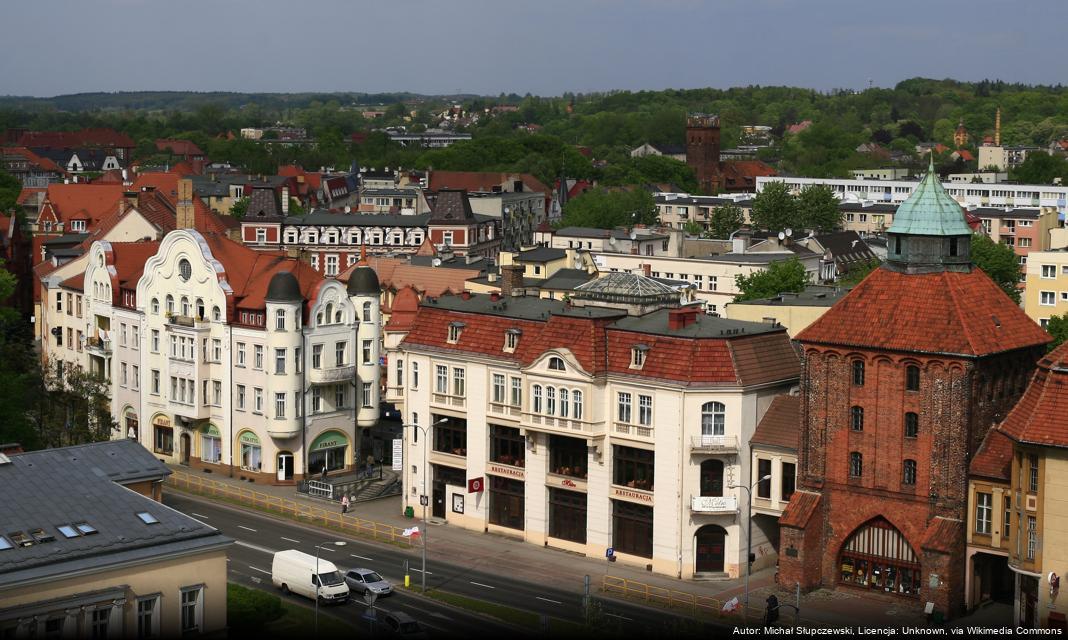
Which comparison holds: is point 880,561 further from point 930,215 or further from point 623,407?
point 930,215

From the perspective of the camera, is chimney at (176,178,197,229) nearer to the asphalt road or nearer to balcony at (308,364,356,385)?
balcony at (308,364,356,385)

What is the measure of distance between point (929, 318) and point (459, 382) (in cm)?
2787

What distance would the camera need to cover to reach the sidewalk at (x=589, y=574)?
7962 centimetres

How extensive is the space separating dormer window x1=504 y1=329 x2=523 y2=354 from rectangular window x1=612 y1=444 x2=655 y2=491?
8769mm

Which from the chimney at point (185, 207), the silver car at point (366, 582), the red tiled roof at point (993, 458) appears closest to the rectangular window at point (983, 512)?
the red tiled roof at point (993, 458)

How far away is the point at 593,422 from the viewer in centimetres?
8894

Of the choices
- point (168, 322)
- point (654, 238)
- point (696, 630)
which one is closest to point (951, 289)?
point (696, 630)

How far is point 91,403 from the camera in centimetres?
11569

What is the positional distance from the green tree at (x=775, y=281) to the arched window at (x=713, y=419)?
50.6 meters

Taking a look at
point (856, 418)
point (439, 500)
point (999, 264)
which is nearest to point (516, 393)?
point (439, 500)

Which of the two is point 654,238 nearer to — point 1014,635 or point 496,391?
point 496,391

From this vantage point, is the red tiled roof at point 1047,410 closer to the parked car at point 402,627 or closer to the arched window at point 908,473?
the arched window at point 908,473

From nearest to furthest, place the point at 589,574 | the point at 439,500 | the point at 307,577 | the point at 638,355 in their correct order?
the point at 307,577, the point at 589,574, the point at 638,355, the point at 439,500

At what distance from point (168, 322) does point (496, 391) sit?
29253 millimetres
